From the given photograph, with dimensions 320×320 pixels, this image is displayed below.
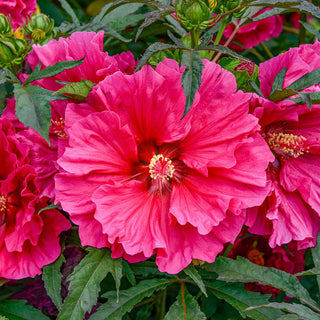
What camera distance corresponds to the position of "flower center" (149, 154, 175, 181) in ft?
2.94

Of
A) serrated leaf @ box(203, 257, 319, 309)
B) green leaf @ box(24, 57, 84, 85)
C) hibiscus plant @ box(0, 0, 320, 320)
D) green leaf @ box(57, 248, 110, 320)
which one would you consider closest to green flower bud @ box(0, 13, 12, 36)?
hibiscus plant @ box(0, 0, 320, 320)

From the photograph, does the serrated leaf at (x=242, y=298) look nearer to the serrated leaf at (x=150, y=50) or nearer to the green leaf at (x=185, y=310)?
the green leaf at (x=185, y=310)

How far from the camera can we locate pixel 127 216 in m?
0.83

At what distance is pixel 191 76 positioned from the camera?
0.80 metres

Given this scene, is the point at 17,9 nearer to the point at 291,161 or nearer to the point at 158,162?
the point at 158,162

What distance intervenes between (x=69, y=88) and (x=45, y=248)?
34cm

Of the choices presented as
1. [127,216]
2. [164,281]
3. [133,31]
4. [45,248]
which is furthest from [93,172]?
[133,31]

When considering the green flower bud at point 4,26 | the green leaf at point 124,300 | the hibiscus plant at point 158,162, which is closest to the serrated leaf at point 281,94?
the hibiscus plant at point 158,162

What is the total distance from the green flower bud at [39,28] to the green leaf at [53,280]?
1.54 feet

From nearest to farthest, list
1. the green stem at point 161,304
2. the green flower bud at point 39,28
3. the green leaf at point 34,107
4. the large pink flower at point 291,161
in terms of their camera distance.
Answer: the green leaf at point 34,107
the large pink flower at point 291,161
the green flower bud at point 39,28
the green stem at point 161,304

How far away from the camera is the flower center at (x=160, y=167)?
2.94ft

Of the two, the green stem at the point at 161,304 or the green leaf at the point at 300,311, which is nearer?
the green leaf at the point at 300,311

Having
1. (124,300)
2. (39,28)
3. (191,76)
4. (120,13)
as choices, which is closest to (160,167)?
(191,76)

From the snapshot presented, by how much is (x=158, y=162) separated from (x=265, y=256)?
61 centimetres
